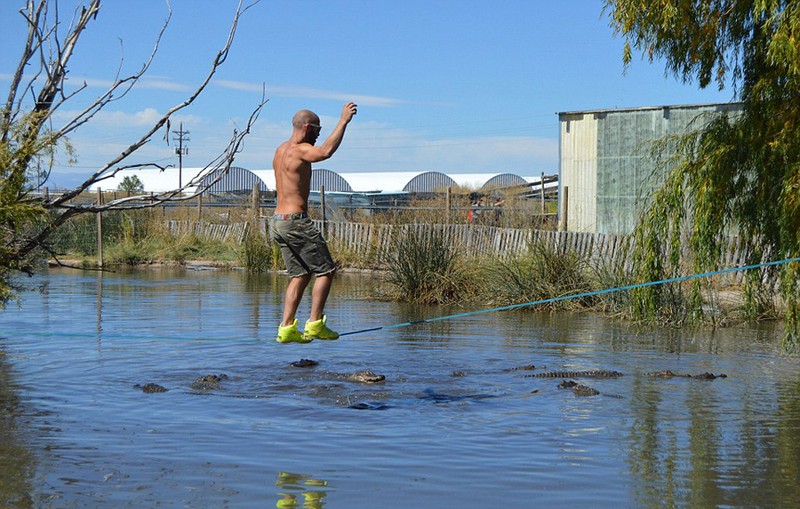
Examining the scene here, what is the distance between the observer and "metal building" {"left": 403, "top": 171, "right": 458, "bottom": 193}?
2746 inches

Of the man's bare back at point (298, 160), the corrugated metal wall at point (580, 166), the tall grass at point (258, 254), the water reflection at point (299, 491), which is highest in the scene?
the corrugated metal wall at point (580, 166)

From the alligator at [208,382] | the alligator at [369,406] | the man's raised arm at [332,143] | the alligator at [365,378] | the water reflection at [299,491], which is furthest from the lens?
the alligator at [365,378]

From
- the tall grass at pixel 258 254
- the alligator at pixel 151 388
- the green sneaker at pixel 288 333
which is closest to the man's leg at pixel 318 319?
the green sneaker at pixel 288 333

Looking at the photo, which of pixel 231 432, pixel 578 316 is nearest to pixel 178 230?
pixel 578 316

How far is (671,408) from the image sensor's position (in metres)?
9.74

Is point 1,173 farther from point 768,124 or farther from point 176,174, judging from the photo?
point 176,174

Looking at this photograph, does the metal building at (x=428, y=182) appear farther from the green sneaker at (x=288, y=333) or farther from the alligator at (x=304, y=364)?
the green sneaker at (x=288, y=333)

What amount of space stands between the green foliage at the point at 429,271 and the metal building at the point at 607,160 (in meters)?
10.2

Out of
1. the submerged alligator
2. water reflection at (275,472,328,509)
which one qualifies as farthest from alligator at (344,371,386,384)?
water reflection at (275,472,328,509)

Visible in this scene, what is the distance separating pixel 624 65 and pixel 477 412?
4.96 meters

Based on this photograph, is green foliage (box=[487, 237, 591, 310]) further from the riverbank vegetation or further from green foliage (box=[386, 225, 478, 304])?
green foliage (box=[386, 225, 478, 304])

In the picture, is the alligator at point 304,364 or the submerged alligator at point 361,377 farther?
the alligator at point 304,364

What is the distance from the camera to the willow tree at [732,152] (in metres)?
11.2

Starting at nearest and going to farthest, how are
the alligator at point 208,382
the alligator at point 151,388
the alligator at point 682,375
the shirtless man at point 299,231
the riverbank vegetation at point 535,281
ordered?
1. the shirtless man at point 299,231
2. the alligator at point 151,388
3. the alligator at point 208,382
4. the alligator at point 682,375
5. the riverbank vegetation at point 535,281
